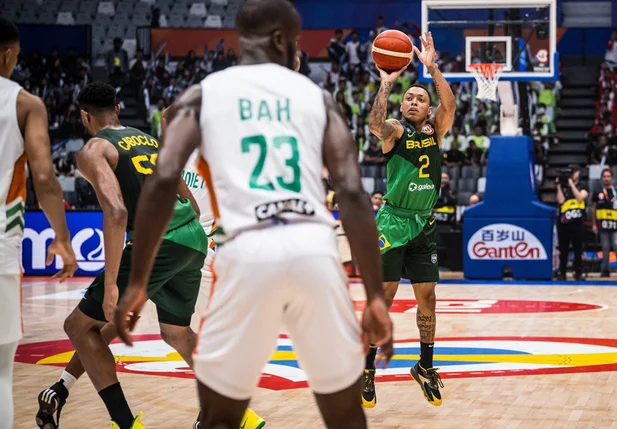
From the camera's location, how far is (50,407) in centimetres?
514

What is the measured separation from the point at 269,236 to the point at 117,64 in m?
22.7

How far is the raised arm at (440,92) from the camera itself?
6148 millimetres

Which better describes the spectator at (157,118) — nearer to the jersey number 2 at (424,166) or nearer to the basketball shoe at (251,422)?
the jersey number 2 at (424,166)

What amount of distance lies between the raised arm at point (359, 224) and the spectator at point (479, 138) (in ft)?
56.9

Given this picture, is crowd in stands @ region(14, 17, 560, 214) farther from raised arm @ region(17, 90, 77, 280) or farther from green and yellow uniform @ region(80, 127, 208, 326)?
raised arm @ region(17, 90, 77, 280)

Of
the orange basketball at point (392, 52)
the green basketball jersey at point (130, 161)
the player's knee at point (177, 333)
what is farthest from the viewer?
the orange basketball at point (392, 52)

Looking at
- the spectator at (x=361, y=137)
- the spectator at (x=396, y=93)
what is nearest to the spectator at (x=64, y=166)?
the spectator at (x=361, y=137)

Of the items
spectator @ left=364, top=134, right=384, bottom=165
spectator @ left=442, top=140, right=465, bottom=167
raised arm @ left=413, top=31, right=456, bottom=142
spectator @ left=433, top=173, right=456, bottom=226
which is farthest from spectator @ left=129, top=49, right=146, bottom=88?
raised arm @ left=413, top=31, right=456, bottom=142

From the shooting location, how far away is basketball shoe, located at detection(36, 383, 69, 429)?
512 cm

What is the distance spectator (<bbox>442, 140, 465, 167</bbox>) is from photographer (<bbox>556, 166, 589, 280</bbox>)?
11.7 ft

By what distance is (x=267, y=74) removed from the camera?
2.93m

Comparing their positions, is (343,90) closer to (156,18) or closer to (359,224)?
(156,18)

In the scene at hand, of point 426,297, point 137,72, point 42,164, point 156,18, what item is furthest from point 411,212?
point 156,18

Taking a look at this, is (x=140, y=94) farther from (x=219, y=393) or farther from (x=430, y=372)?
(x=219, y=393)
